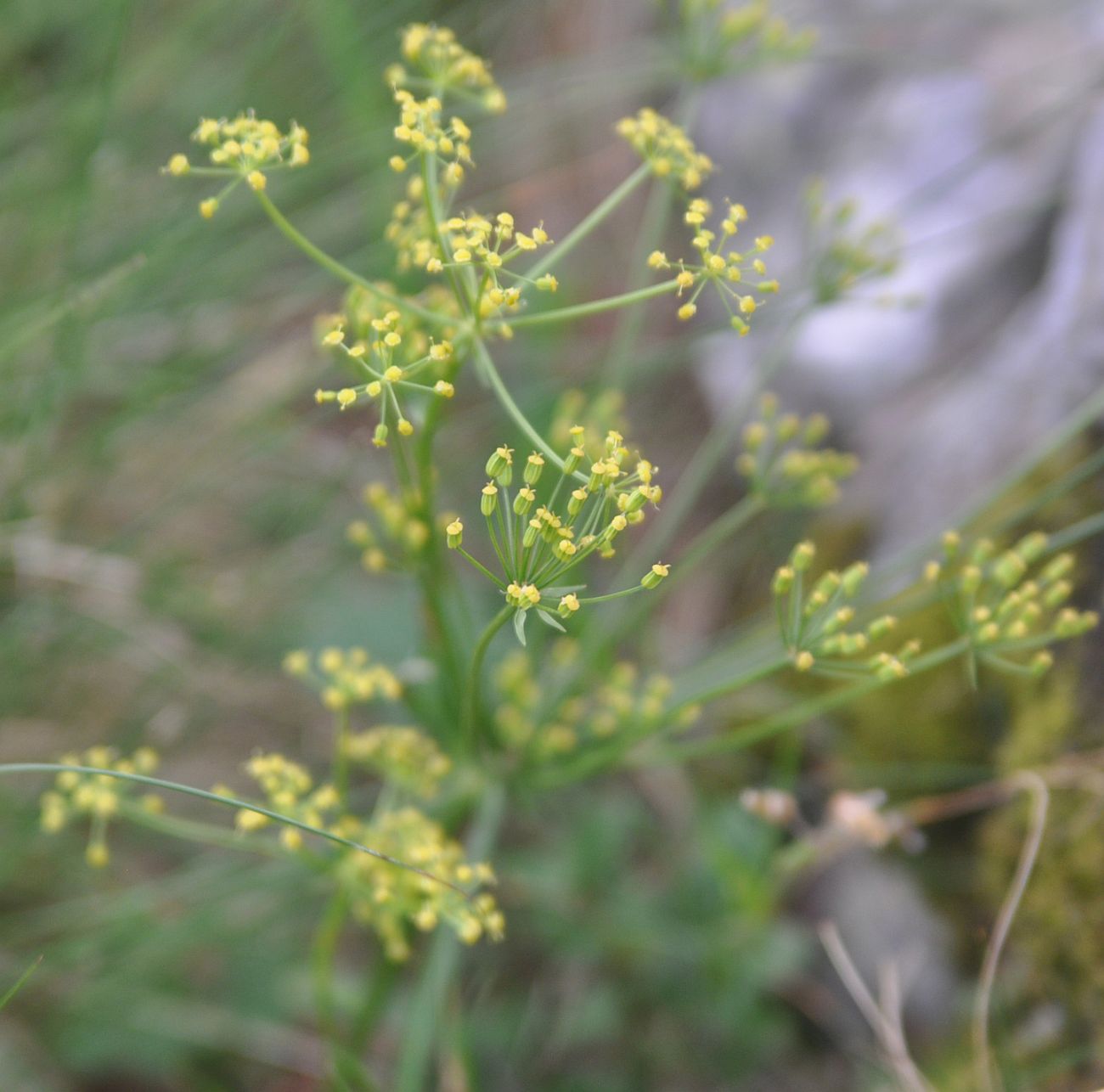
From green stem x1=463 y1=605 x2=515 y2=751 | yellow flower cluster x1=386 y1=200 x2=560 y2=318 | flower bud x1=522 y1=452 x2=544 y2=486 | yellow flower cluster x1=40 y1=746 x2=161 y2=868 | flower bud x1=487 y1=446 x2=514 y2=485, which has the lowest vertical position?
yellow flower cluster x1=40 y1=746 x2=161 y2=868

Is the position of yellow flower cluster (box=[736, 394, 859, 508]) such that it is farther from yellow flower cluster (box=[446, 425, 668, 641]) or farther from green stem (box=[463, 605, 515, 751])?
yellow flower cluster (box=[446, 425, 668, 641])

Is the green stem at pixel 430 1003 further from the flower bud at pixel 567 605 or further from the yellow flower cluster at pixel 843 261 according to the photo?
the yellow flower cluster at pixel 843 261

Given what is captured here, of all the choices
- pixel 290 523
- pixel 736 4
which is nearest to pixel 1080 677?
pixel 290 523

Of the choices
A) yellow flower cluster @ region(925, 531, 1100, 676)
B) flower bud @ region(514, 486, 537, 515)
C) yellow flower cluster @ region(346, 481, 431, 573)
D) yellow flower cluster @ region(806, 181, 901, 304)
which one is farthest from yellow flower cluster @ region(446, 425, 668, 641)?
yellow flower cluster @ region(806, 181, 901, 304)

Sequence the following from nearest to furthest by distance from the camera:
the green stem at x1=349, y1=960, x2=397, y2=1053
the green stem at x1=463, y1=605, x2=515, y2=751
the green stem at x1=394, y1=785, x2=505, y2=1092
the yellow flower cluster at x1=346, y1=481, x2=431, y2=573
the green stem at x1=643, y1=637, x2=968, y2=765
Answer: the green stem at x1=463, y1=605, x2=515, y2=751 → the green stem at x1=643, y1=637, x2=968, y2=765 → the yellow flower cluster at x1=346, y1=481, x2=431, y2=573 → the green stem at x1=394, y1=785, x2=505, y2=1092 → the green stem at x1=349, y1=960, x2=397, y2=1053

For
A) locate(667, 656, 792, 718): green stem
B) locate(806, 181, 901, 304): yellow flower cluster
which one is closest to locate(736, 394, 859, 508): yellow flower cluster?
locate(806, 181, 901, 304): yellow flower cluster

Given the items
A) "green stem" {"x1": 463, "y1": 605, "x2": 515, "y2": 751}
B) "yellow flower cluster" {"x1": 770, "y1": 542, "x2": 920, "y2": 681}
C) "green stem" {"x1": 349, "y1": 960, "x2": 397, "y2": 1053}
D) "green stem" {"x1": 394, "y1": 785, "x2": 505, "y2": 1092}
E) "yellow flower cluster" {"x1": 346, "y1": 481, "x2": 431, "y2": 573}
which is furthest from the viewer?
"green stem" {"x1": 349, "y1": 960, "x2": 397, "y2": 1053}

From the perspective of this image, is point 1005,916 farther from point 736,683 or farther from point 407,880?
point 407,880

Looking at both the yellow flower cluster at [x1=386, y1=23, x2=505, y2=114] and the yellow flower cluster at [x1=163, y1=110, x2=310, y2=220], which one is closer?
the yellow flower cluster at [x1=163, y1=110, x2=310, y2=220]

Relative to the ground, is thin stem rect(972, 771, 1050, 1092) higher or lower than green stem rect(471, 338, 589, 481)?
lower
